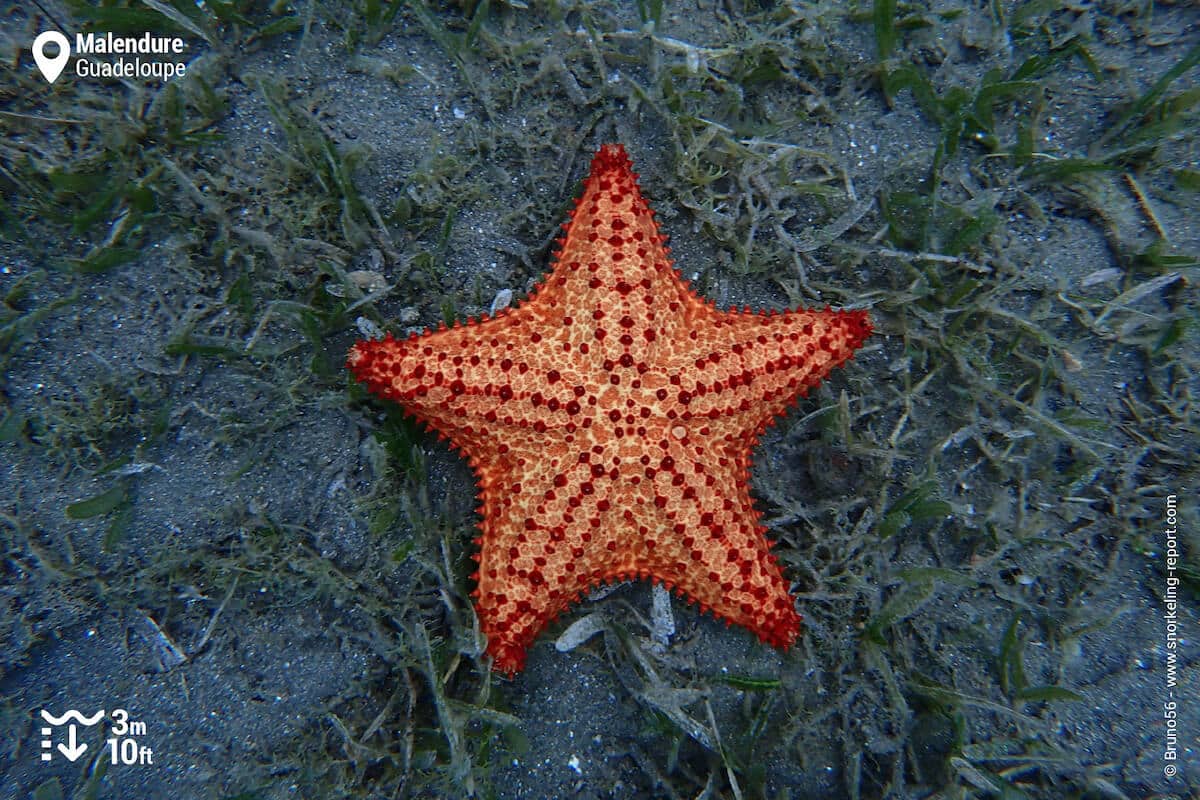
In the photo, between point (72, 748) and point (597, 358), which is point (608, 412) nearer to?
point (597, 358)

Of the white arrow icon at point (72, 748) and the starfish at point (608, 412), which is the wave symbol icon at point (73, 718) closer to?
the white arrow icon at point (72, 748)

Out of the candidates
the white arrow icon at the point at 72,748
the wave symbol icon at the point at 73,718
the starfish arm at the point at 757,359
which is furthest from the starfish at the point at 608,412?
the white arrow icon at the point at 72,748

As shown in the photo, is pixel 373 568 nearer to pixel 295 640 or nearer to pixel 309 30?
pixel 295 640

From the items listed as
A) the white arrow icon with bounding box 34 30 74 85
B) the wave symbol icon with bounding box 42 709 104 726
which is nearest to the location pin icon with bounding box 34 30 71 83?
the white arrow icon with bounding box 34 30 74 85

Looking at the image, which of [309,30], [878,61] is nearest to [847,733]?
[878,61]

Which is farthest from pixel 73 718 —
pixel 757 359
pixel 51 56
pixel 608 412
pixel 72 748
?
pixel 757 359

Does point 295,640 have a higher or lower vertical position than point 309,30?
lower
